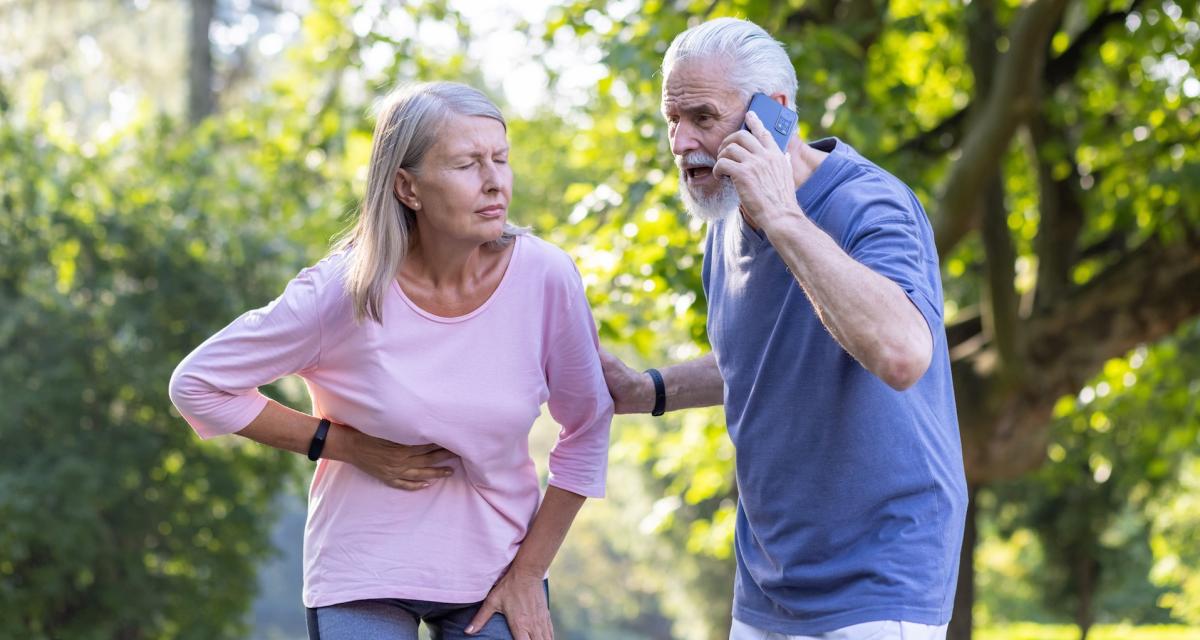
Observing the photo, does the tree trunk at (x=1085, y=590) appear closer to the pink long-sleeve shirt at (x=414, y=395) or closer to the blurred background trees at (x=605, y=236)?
the blurred background trees at (x=605, y=236)

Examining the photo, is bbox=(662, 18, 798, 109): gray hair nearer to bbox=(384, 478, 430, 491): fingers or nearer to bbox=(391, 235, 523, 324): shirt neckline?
bbox=(391, 235, 523, 324): shirt neckline

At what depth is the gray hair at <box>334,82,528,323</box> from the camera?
9.09 ft

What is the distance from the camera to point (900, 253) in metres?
2.41

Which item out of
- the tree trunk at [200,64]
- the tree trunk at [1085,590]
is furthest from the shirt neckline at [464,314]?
the tree trunk at [1085,590]

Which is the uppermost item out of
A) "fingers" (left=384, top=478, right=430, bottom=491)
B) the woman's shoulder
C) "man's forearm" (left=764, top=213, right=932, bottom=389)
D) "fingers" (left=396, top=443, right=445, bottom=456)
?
"man's forearm" (left=764, top=213, right=932, bottom=389)

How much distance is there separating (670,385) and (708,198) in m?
0.68

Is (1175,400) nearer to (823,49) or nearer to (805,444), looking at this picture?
(823,49)

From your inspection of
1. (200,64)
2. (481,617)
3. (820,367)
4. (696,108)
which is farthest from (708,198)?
(200,64)

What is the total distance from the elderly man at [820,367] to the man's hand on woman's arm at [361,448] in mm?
637

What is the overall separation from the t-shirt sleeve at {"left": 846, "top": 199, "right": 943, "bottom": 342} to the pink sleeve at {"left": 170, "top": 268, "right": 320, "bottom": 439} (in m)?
1.09

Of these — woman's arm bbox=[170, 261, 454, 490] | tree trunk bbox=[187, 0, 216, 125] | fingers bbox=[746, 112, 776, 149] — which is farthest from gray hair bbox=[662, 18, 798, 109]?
tree trunk bbox=[187, 0, 216, 125]

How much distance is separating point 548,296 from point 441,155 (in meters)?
0.38

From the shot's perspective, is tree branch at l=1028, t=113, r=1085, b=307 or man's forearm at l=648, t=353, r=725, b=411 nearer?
man's forearm at l=648, t=353, r=725, b=411

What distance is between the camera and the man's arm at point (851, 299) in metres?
2.27
